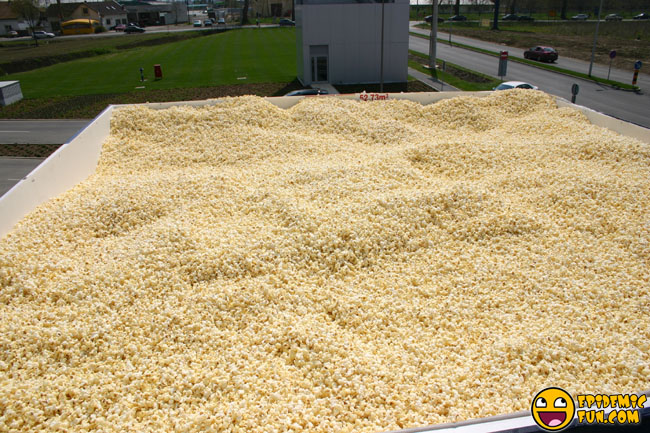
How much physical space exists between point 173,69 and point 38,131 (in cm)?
1567

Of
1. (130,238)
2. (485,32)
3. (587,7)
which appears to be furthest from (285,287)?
(587,7)

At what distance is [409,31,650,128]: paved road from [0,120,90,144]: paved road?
2594 centimetres

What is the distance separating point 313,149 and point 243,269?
5.33 m

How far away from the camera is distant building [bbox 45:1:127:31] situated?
75562 millimetres

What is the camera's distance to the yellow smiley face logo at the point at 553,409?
438cm

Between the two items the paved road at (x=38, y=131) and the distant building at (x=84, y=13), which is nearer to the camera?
the paved road at (x=38, y=131)

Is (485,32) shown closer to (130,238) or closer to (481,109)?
(481,109)

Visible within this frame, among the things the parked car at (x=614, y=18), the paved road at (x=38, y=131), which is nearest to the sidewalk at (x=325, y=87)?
the paved road at (x=38, y=131)

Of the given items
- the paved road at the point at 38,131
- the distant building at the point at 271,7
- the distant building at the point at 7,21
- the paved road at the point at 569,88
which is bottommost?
the paved road at the point at 38,131

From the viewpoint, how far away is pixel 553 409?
4625mm

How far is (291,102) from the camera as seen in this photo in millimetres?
15148

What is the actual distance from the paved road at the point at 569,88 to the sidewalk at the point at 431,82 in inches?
186

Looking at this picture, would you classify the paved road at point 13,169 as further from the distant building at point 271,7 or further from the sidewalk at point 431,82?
the distant building at point 271,7

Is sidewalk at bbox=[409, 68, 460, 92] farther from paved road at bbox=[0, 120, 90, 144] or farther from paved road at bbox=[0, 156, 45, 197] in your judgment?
paved road at bbox=[0, 156, 45, 197]
